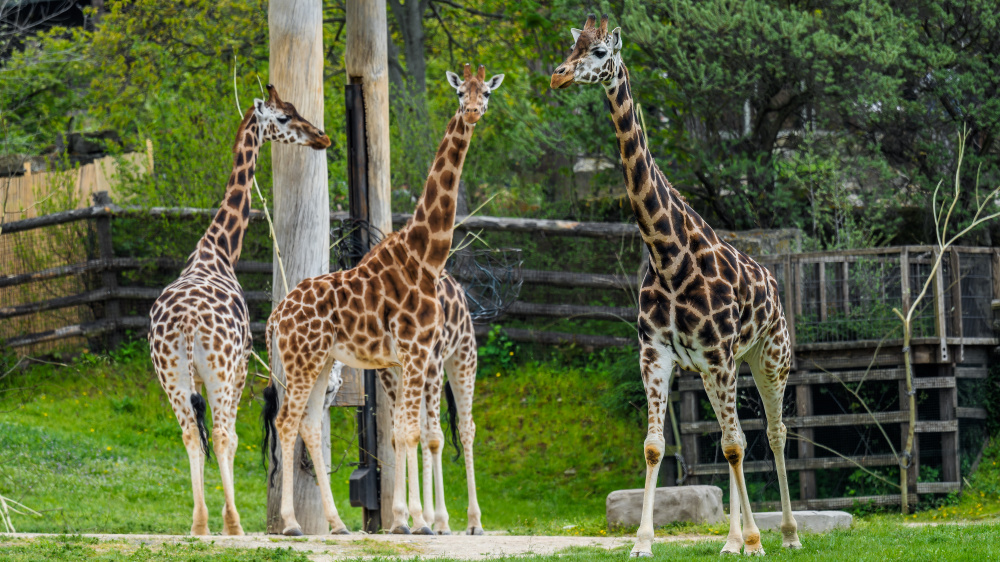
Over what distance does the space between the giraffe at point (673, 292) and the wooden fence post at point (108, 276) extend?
11.0 m

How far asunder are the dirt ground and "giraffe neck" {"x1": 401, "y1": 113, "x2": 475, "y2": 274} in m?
2.15

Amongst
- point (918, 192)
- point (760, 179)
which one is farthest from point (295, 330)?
point (918, 192)

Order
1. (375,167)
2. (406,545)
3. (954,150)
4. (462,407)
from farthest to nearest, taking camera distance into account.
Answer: (954,150)
(375,167)
(462,407)
(406,545)

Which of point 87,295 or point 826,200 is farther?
point 87,295

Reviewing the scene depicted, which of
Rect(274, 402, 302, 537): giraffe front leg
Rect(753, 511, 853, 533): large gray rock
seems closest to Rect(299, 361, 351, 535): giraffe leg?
Rect(274, 402, 302, 537): giraffe front leg

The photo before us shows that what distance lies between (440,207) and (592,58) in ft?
7.90

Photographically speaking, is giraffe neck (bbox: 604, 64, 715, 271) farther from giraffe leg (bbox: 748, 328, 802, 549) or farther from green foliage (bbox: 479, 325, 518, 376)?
green foliage (bbox: 479, 325, 518, 376)

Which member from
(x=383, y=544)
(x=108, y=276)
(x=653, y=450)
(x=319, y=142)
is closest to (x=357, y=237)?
(x=319, y=142)

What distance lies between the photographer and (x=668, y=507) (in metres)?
9.92

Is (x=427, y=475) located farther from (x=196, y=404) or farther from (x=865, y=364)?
(x=865, y=364)

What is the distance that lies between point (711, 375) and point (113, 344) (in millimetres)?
11557

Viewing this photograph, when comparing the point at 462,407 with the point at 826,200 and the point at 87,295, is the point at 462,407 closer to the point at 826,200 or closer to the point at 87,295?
the point at 826,200

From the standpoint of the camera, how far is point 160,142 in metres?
18.2

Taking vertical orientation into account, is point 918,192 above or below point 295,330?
above
